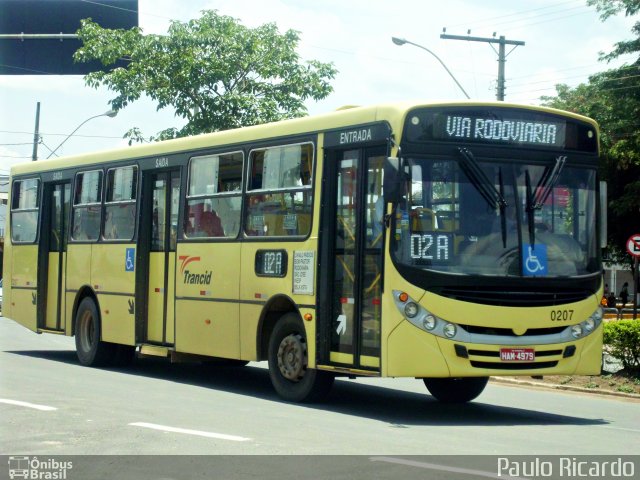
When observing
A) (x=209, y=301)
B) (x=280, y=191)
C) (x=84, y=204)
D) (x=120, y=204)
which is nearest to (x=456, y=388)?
(x=280, y=191)

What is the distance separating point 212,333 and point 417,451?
6.39 meters

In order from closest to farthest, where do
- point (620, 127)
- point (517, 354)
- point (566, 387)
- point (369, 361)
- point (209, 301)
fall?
point (517, 354) < point (369, 361) < point (209, 301) < point (566, 387) < point (620, 127)

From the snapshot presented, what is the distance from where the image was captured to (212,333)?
52.8 ft

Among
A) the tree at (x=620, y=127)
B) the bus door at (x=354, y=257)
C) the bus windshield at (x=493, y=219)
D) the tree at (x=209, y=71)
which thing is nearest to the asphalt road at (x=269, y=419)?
the bus door at (x=354, y=257)

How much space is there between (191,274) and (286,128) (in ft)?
9.62

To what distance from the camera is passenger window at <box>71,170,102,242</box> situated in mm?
19719

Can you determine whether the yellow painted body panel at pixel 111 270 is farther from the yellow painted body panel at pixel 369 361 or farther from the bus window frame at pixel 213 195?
the yellow painted body panel at pixel 369 361

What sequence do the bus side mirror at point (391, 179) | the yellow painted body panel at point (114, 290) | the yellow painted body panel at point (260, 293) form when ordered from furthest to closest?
the yellow painted body panel at point (114, 290), the yellow painted body panel at point (260, 293), the bus side mirror at point (391, 179)

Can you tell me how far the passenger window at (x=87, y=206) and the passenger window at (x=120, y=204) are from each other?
34cm

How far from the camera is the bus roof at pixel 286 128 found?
1313 centimetres

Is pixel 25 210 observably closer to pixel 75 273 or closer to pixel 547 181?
pixel 75 273

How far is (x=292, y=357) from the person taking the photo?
14.4 metres
